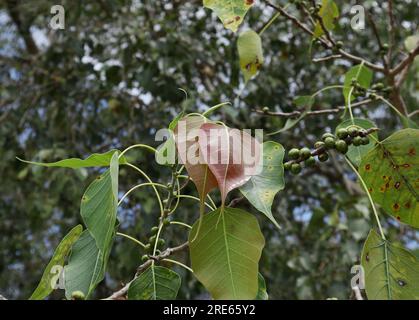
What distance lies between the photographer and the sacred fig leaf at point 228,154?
0.76 metres

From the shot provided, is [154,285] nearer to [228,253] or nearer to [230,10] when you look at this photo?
[228,253]

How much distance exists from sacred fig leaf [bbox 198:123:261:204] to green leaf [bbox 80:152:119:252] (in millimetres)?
123

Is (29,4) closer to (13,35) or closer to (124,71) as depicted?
(124,71)

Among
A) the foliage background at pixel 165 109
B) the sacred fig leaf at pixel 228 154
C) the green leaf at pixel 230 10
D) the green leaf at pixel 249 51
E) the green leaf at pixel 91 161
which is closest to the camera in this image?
the sacred fig leaf at pixel 228 154

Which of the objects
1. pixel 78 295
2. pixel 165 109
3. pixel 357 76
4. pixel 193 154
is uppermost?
pixel 193 154

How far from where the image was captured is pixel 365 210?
8.11 feet

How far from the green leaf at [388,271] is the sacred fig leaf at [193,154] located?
0.84 ft

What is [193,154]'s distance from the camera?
2.62ft

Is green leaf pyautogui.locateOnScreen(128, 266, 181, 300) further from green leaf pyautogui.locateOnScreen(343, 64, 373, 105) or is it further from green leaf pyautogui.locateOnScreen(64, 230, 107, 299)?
green leaf pyautogui.locateOnScreen(343, 64, 373, 105)

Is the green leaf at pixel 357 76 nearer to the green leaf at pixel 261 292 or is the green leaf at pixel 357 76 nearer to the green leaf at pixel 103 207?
the green leaf at pixel 261 292

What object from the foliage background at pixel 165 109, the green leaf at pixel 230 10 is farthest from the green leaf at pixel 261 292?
the foliage background at pixel 165 109

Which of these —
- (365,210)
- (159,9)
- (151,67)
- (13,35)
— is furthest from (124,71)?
(13,35)

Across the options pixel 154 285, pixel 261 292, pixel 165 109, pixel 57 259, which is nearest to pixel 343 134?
pixel 261 292

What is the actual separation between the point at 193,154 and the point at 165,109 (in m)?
2.31
